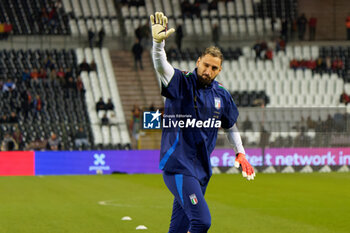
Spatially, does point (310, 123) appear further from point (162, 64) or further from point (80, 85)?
point (162, 64)

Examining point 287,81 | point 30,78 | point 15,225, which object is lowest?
point 287,81

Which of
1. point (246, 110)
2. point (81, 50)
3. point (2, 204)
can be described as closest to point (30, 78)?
point (81, 50)

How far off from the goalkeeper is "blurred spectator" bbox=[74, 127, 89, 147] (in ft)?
72.4

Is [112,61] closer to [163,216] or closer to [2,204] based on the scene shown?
[2,204]

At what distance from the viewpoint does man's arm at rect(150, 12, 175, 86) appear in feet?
20.8

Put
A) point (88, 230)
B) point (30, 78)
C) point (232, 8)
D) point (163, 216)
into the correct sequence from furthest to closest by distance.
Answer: point (232, 8)
point (30, 78)
point (163, 216)
point (88, 230)

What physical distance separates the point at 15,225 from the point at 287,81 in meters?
26.7

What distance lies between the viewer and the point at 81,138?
2956 centimetres

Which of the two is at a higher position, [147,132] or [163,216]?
[163,216]

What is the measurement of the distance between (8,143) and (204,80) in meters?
22.4

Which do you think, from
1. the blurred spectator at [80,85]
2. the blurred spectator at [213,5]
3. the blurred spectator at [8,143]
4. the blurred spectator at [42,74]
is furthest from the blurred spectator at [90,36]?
the blurred spectator at [8,143]

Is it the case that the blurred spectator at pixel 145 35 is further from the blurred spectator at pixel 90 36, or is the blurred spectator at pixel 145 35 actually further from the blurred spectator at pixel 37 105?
the blurred spectator at pixel 37 105

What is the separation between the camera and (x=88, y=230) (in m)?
12.1

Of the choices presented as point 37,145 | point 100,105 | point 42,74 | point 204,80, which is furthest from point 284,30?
point 204,80
